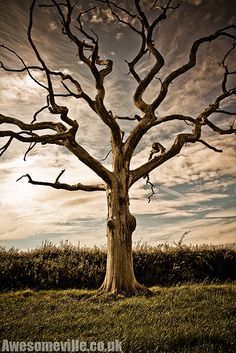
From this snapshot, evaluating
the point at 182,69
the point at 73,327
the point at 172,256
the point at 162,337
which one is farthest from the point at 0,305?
the point at 182,69

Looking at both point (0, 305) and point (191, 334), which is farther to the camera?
point (0, 305)

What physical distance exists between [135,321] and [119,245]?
395cm

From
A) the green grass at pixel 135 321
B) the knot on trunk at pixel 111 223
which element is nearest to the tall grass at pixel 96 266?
the green grass at pixel 135 321

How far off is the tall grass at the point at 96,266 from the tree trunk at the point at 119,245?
8.30 ft

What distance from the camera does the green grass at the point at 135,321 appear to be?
4859 millimetres

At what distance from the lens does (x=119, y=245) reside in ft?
33.1

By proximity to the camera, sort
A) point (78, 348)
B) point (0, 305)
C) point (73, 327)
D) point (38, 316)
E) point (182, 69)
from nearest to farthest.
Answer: point (78, 348)
point (73, 327)
point (38, 316)
point (0, 305)
point (182, 69)

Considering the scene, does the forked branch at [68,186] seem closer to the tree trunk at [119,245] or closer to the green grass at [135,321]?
Result: the tree trunk at [119,245]

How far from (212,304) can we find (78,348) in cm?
422

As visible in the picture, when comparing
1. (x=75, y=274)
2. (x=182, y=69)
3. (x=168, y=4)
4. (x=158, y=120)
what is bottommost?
(x=75, y=274)

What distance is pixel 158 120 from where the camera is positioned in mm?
12195

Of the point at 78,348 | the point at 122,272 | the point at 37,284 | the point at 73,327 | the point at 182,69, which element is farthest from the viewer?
the point at 182,69

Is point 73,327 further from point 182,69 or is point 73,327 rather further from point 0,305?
point 182,69

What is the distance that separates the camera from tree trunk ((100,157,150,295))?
9.91 m
